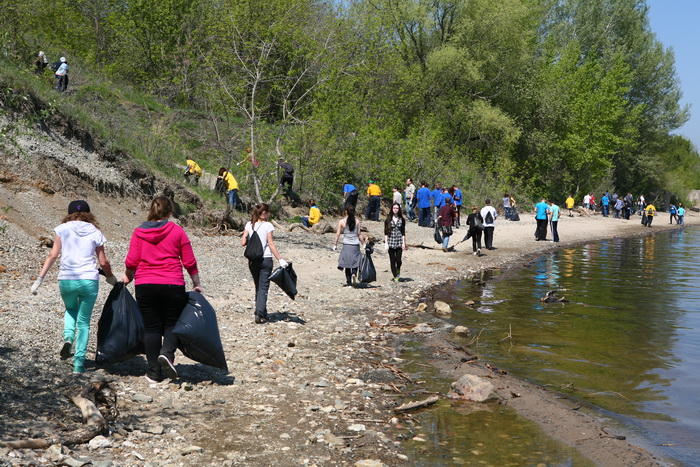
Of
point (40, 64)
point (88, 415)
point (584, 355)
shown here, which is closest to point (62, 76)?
point (40, 64)

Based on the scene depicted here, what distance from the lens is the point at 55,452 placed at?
16.9 feet

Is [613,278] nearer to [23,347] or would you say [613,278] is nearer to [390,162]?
[390,162]

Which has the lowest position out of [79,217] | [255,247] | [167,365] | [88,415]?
[88,415]

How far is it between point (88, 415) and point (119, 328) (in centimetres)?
122

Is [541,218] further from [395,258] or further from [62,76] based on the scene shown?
[62,76]

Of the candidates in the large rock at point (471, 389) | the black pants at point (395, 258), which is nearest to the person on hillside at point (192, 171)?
the black pants at point (395, 258)

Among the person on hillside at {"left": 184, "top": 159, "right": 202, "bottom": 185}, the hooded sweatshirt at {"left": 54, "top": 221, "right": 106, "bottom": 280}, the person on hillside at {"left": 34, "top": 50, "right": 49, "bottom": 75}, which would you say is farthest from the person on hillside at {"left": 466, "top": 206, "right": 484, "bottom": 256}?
the hooded sweatshirt at {"left": 54, "top": 221, "right": 106, "bottom": 280}

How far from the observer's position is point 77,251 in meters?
6.73

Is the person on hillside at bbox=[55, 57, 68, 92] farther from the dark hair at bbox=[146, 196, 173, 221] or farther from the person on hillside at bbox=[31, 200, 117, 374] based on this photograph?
the dark hair at bbox=[146, 196, 173, 221]

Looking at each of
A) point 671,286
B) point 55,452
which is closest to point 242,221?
point 671,286

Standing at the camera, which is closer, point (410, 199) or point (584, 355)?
point (584, 355)

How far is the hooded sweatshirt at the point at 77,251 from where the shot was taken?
22.0ft

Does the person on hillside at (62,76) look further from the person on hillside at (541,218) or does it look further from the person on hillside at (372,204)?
the person on hillside at (541,218)

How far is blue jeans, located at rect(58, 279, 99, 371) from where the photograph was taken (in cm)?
673
